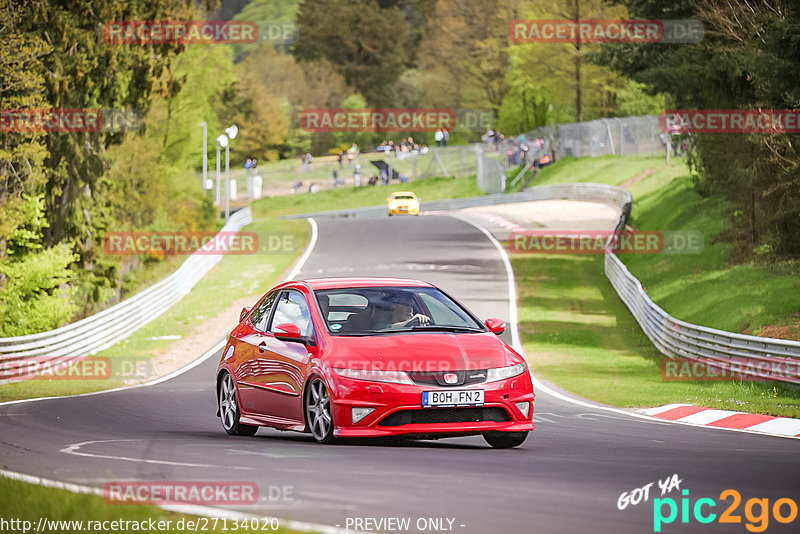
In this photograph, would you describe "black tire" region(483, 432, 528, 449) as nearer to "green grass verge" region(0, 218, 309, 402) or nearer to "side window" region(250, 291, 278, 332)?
"side window" region(250, 291, 278, 332)

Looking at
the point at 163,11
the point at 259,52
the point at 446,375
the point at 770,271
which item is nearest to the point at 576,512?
the point at 446,375

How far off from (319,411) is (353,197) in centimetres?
8457

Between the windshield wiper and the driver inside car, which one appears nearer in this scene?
the windshield wiper

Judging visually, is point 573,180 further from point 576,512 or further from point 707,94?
point 576,512

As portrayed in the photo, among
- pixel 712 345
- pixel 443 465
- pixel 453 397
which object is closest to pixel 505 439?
pixel 453 397

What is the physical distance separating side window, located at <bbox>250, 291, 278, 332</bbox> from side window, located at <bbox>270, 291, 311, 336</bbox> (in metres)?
0.18

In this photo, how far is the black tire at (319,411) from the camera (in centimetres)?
1123

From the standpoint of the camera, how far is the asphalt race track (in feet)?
25.2

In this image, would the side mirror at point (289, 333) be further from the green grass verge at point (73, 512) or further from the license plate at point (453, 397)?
the green grass verge at point (73, 512)

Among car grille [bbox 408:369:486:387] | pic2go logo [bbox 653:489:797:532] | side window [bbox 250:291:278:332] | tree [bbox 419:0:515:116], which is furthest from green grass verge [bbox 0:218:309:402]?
tree [bbox 419:0:515:116]

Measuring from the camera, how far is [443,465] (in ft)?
32.0

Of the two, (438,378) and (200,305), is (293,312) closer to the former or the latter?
(438,378)

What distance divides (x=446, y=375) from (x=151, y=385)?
13.4 metres

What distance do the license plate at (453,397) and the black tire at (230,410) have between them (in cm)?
284
